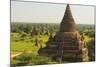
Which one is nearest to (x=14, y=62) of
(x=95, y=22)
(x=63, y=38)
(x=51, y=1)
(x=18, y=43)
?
(x=18, y=43)

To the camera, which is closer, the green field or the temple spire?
the green field

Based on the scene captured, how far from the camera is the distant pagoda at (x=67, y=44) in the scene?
2619 millimetres

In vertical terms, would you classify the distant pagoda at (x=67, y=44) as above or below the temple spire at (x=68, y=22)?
below

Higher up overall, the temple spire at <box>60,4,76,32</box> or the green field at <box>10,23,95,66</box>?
the temple spire at <box>60,4,76,32</box>

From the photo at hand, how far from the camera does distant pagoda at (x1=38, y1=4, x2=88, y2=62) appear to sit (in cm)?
262

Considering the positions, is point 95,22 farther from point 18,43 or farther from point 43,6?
point 18,43

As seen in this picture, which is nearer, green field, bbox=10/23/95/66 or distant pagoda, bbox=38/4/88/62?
green field, bbox=10/23/95/66

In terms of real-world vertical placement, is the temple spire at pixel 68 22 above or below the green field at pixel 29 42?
above

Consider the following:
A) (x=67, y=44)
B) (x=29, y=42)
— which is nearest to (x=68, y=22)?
(x=67, y=44)

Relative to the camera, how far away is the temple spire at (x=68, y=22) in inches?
105

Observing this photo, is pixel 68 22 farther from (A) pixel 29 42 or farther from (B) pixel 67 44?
(A) pixel 29 42

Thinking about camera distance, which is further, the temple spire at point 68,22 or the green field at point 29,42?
the temple spire at point 68,22

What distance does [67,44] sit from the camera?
2680mm

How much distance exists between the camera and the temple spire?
2.68 meters
